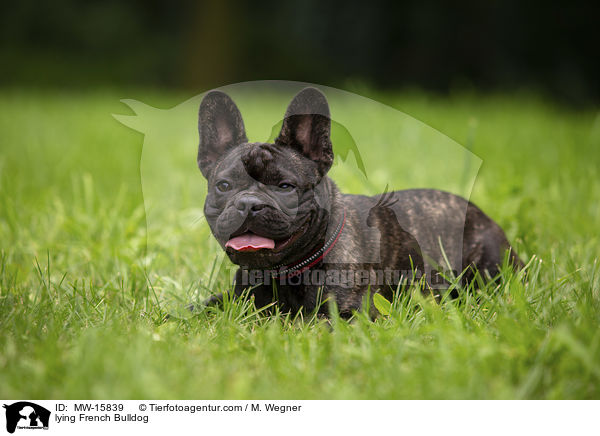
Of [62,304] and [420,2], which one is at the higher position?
[420,2]

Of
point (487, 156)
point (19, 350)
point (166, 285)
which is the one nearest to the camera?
point (19, 350)

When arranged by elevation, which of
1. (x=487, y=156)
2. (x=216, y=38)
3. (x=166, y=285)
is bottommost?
(x=166, y=285)

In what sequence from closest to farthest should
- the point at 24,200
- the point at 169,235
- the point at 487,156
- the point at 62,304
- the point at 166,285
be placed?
the point at 62,304
the point at 166,285
the point at 169,235
the point at 24,200
the point at 487,156

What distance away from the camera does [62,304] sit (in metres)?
2.55

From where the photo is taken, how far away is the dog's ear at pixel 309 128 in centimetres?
238

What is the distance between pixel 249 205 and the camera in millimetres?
2303

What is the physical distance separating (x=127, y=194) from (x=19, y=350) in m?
2.70

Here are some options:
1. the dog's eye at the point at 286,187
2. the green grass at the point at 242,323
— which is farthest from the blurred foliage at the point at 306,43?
the dog's eye at the point at 286,187

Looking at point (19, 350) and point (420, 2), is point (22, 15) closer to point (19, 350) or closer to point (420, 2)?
point (420, 2)
